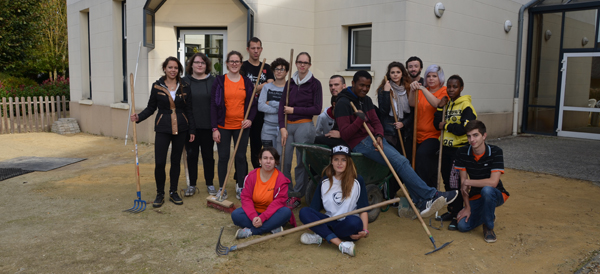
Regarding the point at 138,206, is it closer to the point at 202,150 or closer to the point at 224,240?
the point at 202,150

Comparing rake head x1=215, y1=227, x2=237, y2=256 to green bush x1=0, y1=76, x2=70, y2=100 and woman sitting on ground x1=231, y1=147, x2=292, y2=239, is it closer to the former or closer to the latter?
woman sitting on ground x1=231, y1=147, x2=292, y2=239

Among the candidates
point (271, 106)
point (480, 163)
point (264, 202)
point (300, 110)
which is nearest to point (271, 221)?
point (264, 202)

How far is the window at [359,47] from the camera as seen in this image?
9042 mm

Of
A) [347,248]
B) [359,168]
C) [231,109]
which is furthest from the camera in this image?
[231,109]

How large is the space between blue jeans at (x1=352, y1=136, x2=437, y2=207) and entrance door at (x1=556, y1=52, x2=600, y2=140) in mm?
8543

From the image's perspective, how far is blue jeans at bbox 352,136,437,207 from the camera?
4355mm

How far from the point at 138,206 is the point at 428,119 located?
134 inches

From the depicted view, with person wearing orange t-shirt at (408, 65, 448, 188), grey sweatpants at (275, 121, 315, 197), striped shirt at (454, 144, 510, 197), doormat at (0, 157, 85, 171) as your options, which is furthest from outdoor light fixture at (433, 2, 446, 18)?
doormat at (0, 157, 85, 171)

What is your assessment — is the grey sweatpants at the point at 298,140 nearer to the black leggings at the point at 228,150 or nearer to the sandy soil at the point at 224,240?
the black leggings at the point at 228,150

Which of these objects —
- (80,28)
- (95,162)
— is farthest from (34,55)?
(95,162)

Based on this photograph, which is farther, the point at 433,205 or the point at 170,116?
the point at 170,116

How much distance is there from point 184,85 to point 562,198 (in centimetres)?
492

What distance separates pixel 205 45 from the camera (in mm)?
9438

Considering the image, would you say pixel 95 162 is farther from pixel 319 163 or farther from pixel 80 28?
pixel 80 28
